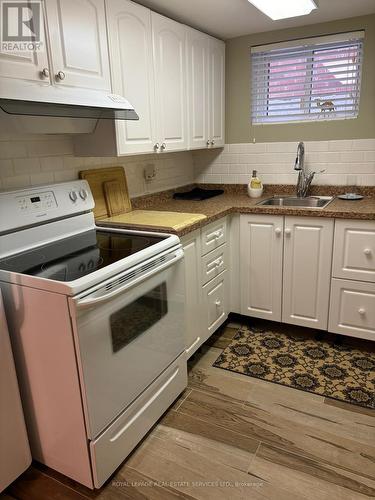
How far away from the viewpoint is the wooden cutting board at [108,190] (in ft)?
7.27

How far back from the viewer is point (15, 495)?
5.03 feet

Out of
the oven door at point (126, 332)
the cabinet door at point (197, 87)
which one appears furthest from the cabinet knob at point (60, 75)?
the cabinet door at point (197, 87)

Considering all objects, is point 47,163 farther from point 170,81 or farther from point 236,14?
point 236,14

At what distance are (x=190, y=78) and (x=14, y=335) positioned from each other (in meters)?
1.94

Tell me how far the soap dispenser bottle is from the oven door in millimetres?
1252

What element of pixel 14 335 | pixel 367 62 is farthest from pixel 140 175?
pixel 367 62

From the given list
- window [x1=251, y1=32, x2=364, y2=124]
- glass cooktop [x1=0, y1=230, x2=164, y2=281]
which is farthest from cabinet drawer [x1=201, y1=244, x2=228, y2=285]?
window [x1=251, y1=32, x2=364, y2=124]

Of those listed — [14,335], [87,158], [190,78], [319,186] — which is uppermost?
[190,78]

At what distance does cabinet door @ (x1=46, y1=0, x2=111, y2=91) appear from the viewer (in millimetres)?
1566

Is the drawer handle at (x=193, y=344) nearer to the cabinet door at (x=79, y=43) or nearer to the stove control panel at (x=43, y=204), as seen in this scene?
the stove control panel at (x=43, y=204)

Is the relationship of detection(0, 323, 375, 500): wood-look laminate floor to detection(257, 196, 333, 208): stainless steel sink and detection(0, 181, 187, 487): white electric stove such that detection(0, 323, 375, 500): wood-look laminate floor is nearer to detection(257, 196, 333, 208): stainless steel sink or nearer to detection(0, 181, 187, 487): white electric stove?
detection(0, 181, 187, 487): white electric stove

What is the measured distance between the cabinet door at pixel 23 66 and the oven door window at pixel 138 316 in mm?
933

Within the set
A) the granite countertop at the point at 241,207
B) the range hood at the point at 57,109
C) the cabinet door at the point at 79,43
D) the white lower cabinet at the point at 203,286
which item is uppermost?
the cabinet door at the point at 79,43

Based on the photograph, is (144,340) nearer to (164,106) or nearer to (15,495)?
(15,495)
